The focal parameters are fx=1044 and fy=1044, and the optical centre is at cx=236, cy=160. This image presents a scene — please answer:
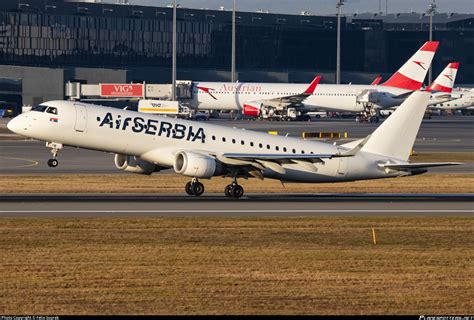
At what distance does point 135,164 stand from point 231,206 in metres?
6.19

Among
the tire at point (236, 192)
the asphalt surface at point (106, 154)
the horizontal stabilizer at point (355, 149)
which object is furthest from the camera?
the asphalt surface at point (106, 154)

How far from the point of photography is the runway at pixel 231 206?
4175 centimetres

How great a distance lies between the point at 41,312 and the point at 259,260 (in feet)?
29.0

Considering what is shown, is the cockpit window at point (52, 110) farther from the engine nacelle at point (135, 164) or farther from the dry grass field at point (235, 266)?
the dry grass field at point (235, 266)

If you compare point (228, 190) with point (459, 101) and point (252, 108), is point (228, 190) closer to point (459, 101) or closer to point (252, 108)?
point (252, 108)

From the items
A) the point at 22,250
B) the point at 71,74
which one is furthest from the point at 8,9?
the point at 22,250

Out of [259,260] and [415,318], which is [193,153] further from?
[415,318]

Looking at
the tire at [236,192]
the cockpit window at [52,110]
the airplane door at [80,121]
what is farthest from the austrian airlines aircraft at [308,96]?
the airplane door at [80,121]

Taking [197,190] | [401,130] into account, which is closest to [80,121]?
[197,190]

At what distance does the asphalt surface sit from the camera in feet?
224

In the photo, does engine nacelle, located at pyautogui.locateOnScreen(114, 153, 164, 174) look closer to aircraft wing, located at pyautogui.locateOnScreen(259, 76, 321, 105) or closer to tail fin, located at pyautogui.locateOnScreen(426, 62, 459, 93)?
aircraft wing, located at pyautogui.locateOnScreen(259, 76, 321, 105)

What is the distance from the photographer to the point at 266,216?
135ft

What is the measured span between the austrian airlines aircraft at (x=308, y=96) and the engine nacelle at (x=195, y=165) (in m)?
93.0

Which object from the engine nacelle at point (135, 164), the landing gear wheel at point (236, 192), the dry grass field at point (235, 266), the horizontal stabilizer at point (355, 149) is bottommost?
the dry grass field at point (235, 266)
